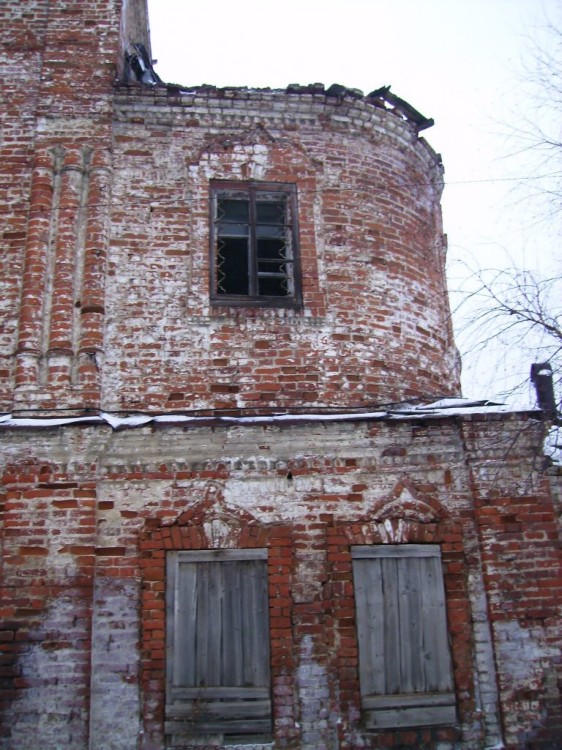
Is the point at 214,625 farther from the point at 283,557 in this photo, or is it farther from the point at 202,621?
the point at 283,557

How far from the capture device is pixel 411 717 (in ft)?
18.3

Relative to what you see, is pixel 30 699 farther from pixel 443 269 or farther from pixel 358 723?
pixel 443 269

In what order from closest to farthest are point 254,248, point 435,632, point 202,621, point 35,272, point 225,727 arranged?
1. point 225,727
2. point 202,621
3. point 435,632
4. point 35,272
5. point 254,248

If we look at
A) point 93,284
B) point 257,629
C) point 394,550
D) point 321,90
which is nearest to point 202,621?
point 257,629

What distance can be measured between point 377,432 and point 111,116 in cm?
407

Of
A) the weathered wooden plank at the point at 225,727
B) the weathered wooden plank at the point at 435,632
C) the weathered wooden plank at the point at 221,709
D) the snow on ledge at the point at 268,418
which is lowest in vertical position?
the weathered wooden plank at the point at 225,727

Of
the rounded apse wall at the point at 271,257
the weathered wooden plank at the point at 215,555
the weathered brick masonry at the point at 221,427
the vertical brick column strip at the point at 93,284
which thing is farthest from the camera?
the rounded apse wall at the point at 271,257

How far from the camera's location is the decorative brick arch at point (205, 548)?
5.48 m

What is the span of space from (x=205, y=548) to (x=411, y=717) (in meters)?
2.05

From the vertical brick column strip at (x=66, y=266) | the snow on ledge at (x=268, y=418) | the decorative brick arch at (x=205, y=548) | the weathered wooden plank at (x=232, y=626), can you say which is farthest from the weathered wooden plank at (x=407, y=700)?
the vertical brick column strip at (x=66, y=266)

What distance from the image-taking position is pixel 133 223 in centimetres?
691

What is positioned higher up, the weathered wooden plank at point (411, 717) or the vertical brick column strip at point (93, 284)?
the vertical brick column strip at point (93, 284)

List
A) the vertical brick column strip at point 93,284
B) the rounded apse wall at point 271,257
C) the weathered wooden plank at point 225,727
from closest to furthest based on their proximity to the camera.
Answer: the weathered wooden plank at point 225,727
the vertical brick column strip at point 93,284
the rounded apse wall at point 271,257

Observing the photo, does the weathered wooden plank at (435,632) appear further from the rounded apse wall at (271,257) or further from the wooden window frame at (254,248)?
the wooden window frame at (254,248)
